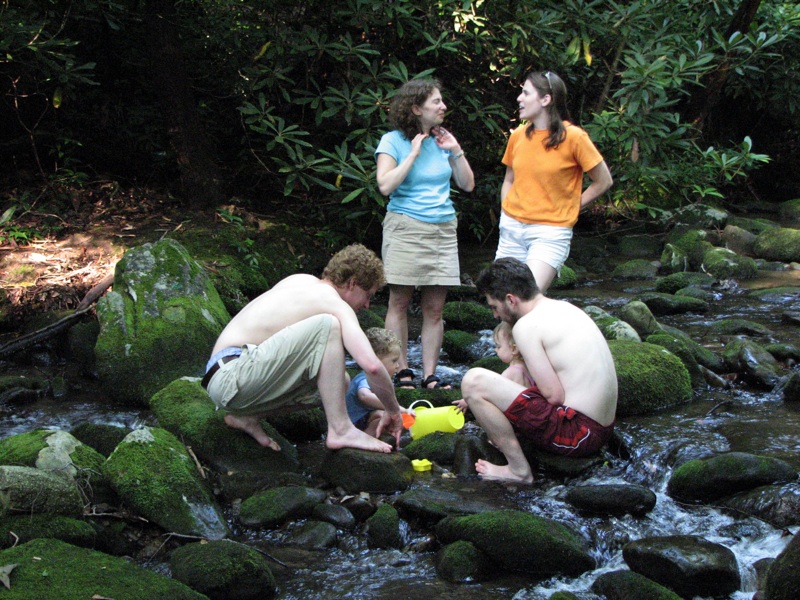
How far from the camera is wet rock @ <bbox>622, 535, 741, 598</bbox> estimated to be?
349 centimetres

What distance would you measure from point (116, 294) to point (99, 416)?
3.57ft

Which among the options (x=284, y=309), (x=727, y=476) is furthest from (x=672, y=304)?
(x=284, y=309)

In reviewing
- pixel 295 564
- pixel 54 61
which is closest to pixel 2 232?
pixel 54 61

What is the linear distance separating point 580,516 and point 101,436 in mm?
2639

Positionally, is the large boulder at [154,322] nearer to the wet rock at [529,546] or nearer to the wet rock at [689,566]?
the wet rock at [529,546]

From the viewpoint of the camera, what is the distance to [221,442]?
478 cm

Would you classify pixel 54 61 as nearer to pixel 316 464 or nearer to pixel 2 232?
pixel 2 232

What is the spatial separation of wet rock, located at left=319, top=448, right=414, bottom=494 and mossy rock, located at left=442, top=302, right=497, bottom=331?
11.9ft

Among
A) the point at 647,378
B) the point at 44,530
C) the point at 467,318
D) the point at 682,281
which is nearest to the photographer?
the point at 44,530

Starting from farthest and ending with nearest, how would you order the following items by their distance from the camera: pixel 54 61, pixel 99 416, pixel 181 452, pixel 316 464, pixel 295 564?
pixel 54 61 → pixel 99 416 → pixel 316 464 → pixel 181 452 → pixel 295 564

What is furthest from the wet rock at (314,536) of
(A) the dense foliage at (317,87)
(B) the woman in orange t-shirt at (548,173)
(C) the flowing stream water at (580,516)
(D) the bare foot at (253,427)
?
(A) the dense foliage at (317,87)

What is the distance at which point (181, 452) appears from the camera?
4.38 m

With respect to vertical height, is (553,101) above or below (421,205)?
above

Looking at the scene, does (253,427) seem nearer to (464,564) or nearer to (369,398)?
(369,398)
